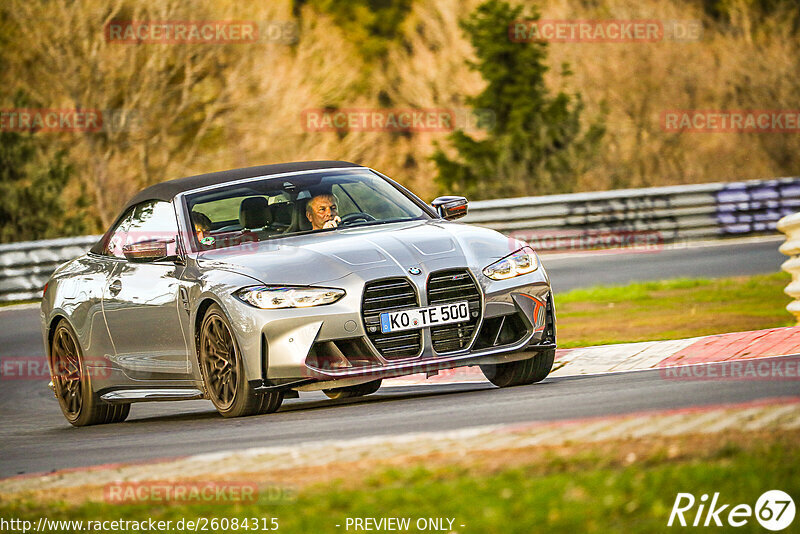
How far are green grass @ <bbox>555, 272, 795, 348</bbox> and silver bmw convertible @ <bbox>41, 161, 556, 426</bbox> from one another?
3.55 metres

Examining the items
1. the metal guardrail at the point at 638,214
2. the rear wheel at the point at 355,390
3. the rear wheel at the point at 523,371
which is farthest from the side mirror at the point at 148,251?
the metal guardrail at the point at 638,214

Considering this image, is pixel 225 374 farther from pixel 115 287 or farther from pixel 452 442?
pixel 452 442

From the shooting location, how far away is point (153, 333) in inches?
383

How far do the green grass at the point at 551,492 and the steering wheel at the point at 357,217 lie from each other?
163 inches

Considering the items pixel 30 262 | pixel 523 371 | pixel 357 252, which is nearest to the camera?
pixel 357 252

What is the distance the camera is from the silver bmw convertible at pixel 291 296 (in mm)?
8500

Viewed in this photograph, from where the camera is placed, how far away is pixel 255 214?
9711 mm

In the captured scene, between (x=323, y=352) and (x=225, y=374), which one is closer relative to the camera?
(x=323, y=352)

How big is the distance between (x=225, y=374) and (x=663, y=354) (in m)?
3.67

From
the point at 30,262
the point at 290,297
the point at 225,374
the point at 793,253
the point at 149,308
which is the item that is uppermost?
the point at 290,297

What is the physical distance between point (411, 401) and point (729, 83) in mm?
28687

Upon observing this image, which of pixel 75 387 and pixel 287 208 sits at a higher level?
pixel 287 208

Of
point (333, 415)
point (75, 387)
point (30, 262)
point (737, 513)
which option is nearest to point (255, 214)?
point (333, 415)

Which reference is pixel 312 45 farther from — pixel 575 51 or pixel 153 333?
pixel 153 333
